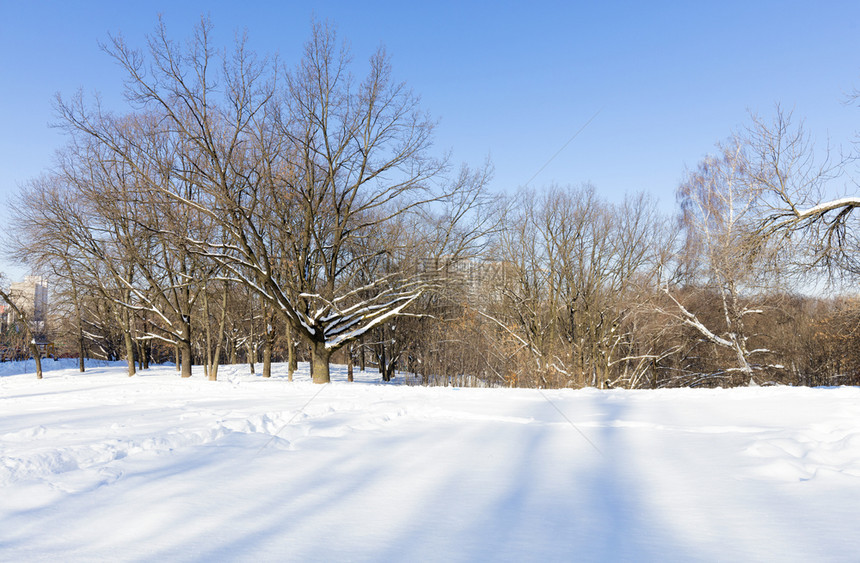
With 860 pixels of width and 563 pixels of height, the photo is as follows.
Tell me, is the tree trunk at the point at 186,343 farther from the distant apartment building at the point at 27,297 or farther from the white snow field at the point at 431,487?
the white snow field at the point at 431,487

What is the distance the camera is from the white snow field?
2.49 meters

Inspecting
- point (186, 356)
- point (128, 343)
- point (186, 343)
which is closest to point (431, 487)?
point (186, 343)

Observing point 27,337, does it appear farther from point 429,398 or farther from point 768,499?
point 768,499

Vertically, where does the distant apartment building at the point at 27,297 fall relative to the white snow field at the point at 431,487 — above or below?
above

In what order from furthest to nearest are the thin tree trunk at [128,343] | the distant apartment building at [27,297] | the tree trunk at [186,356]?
1. the distant apartment building at [27,297]
2. the thin tree trunk at [128,343]
3. the tree trunk at [186,356]

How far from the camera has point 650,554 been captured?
2410mm

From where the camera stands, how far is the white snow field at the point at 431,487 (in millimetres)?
2492

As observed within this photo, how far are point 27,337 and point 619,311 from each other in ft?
101

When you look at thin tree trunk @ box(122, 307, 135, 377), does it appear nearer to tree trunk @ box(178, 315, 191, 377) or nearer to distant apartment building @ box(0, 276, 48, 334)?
tree trunk @ box(178, 315, 191, 377)

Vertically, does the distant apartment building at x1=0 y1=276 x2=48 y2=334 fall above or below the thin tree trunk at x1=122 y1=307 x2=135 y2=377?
above

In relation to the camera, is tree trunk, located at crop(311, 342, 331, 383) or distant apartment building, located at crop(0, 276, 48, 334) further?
distant apartment building, located at crop(0, 276, 48, 334)

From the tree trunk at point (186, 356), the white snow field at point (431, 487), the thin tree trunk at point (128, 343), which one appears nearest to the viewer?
the white snow field at point (431, 487)

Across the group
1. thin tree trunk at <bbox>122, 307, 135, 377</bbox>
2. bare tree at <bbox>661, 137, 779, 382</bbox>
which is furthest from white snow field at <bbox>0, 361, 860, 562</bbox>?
thin tree trunk at <bbox>122, 307, 135, 377</bbox>

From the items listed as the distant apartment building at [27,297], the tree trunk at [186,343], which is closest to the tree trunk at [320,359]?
the tree trunk at [186,343]
